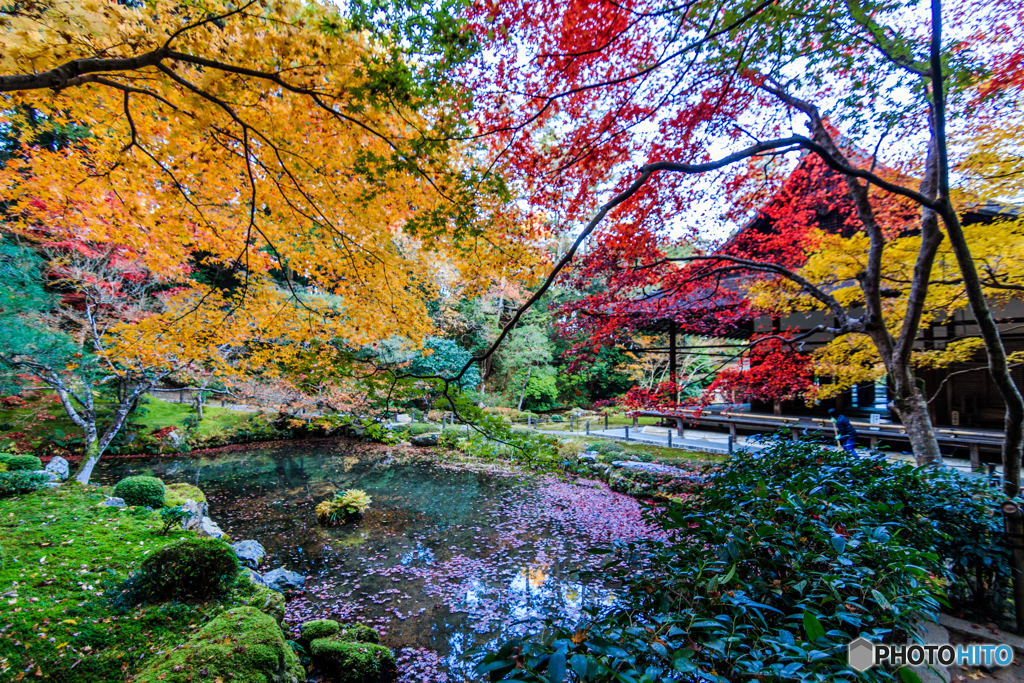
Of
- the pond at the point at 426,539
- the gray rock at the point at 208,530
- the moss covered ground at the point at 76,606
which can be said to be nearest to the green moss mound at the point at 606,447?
the pond at the point at 426,539

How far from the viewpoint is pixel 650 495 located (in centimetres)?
752

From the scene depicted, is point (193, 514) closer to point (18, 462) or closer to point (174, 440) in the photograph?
point (18, 462)

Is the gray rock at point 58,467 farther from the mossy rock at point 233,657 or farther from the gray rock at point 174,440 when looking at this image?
the mossy rock at point 233,657

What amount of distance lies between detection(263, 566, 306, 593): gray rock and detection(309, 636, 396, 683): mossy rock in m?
1.57

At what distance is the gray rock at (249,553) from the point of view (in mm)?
5109

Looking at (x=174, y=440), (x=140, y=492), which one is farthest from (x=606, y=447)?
(x=174, y=440)

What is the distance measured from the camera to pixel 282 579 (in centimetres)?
490

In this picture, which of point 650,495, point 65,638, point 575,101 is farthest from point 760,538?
point 650,495

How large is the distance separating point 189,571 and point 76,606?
0.73 m

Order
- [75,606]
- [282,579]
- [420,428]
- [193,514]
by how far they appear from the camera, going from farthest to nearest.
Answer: [420,428] → [193,514] → [282,579] → [75,606]

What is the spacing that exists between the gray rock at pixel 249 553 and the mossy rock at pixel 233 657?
2.34m

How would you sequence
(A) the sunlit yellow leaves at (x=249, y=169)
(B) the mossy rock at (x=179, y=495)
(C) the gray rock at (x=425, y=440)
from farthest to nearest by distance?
(C) the gray rock at (x=425, y=440)
(B) the mossy rock at (x=179, y=495)
(A) the sunlit yellow leaves at (x=249, y=169)

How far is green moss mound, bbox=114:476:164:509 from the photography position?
5.91 metres

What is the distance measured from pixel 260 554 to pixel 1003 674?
728 centimetres
